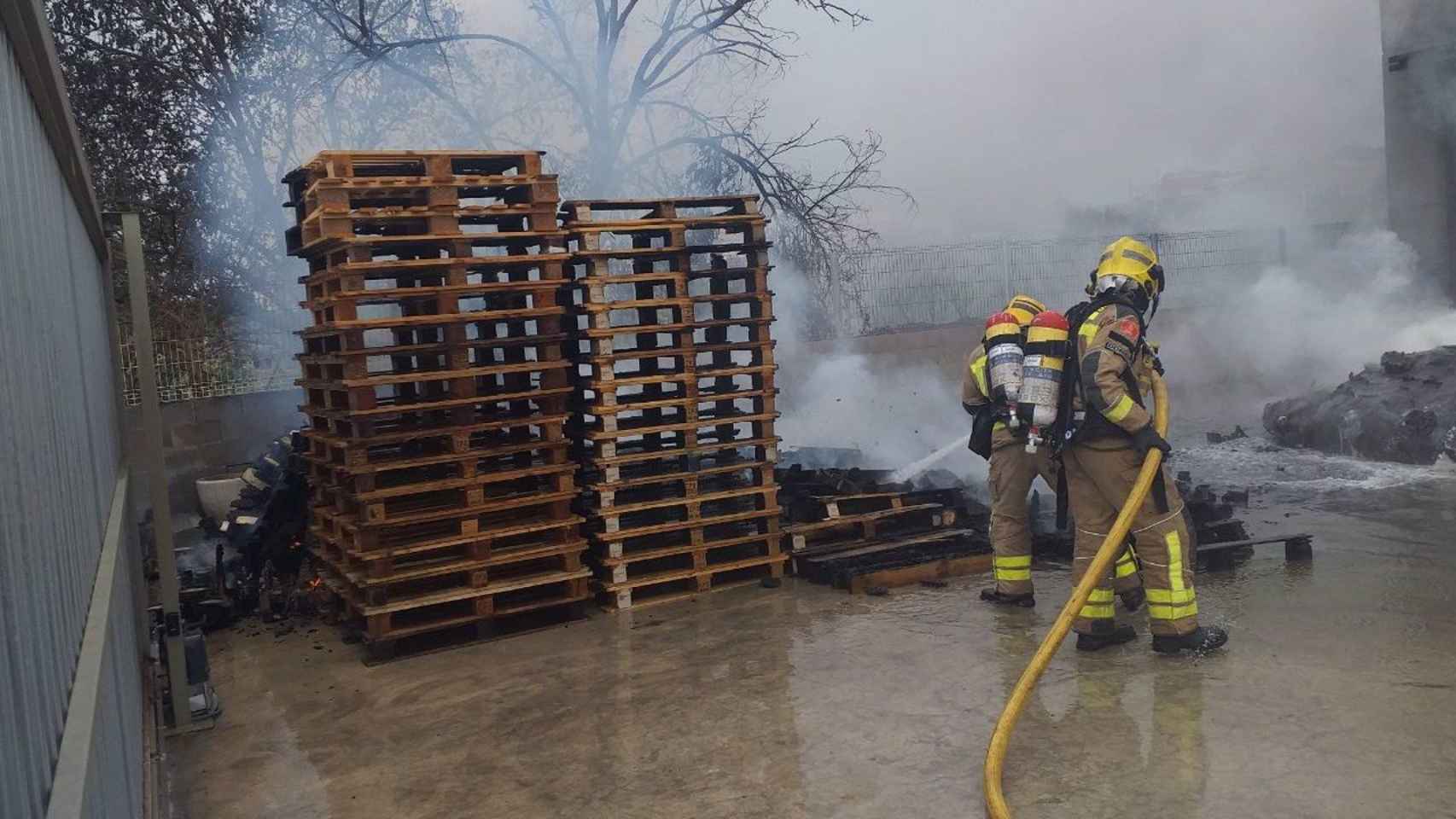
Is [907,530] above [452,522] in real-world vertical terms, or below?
below

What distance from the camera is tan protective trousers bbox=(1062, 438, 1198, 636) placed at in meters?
5.63

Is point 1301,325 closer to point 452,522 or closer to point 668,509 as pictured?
point 668,509

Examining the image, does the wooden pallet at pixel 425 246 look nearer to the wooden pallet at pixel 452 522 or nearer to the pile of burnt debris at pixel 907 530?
the wooden pallet at pixel 452 522

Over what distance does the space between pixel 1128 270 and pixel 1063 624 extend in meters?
1.99

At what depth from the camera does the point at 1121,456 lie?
19.3ft

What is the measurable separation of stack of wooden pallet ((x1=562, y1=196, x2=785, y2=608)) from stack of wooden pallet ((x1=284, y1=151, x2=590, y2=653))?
27 centimetres

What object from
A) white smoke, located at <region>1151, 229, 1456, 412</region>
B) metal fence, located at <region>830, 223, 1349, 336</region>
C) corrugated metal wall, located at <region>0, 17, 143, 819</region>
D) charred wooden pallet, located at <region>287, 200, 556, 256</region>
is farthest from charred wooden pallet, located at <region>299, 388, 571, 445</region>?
white smoke, located at <region>1151, 229, 1456, 412</region>

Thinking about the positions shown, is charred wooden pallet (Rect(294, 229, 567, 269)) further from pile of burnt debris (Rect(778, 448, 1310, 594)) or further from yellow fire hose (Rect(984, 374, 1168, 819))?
yellow fire hose (Rect(984, 374, 1168, 819))

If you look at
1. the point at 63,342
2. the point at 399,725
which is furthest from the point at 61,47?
the point at 63,342

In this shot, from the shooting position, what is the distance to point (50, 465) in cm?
234

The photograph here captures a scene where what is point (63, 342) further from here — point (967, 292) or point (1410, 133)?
point (1410, 133)

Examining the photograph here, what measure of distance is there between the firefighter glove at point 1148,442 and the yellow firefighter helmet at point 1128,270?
0.80 metres

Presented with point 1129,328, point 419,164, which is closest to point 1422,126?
point 1129,328

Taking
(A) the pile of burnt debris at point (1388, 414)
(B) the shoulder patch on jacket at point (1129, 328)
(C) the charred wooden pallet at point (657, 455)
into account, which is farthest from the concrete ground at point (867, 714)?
(A) the pile of burnt debris at point (1388, 414)
